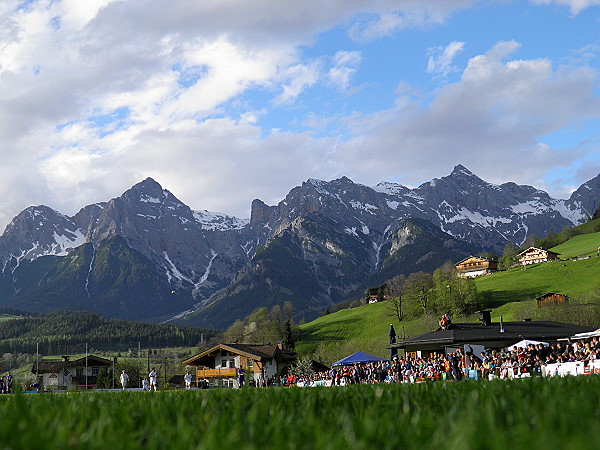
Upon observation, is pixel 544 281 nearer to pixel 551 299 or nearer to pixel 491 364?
pixel 551 299

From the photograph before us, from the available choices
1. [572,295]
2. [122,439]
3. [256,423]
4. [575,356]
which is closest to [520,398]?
[256,423]

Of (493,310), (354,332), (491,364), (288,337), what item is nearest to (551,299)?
(493,310)

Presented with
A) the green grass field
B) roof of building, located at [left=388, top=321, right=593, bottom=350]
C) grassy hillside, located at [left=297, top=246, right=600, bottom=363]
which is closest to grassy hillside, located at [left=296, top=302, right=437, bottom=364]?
grassy hillside, located at [left=297, top=246, right=600, bottom=363]

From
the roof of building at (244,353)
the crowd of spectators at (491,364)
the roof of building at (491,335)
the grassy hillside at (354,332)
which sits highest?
the grassy hillside at (354,332)

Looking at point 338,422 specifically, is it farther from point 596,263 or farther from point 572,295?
point 596,263

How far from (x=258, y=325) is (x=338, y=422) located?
586 ft

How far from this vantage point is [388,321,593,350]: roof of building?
57.2 m

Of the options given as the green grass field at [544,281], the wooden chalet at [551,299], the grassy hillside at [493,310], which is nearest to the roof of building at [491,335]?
the grassy hillside at [493,310]

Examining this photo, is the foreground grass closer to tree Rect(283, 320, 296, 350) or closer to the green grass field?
the green grass field

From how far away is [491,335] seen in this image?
5775 centimetres

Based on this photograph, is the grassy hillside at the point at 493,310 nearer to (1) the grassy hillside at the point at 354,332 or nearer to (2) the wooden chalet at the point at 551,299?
(1) the grassy hillside at the point at 354,332

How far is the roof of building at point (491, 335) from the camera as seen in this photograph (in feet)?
188

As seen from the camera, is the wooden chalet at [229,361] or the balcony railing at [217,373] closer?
the wooden chalet at [229,361]

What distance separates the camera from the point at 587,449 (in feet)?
8.45
